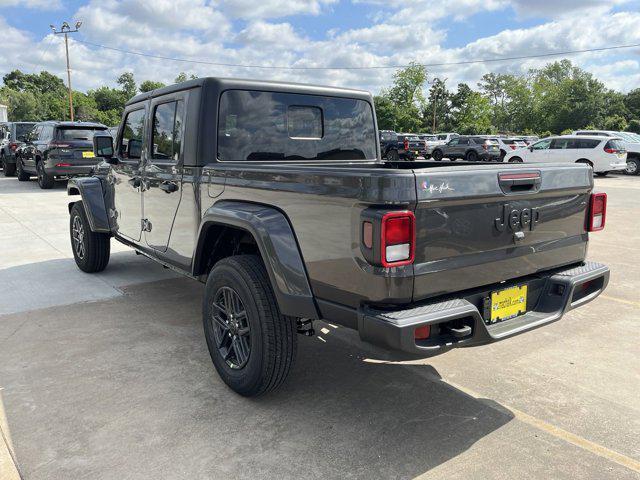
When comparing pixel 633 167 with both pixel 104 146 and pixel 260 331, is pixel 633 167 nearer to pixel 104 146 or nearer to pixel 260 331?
pixel 104 146

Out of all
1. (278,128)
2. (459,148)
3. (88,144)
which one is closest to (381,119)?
(459,148)

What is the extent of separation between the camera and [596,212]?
3.34m

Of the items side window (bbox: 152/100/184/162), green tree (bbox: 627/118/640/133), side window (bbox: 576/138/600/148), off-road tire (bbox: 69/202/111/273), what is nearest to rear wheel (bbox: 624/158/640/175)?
side window (bbox: 576/138/600/148)

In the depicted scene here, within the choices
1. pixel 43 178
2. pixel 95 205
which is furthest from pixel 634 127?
pixel 95 205

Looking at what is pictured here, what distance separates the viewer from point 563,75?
102562 mm

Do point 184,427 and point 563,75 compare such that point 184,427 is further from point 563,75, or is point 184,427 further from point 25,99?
point 563,75

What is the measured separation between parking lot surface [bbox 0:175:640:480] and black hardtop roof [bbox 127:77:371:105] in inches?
73.9

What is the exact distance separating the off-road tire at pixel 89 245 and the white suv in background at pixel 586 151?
18.1 meters

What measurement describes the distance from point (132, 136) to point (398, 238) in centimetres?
328

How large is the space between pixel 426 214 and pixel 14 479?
225 cm

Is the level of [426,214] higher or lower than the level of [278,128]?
lower

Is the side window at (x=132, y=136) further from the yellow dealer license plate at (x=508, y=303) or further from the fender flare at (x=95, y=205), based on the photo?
the yellow dealer license plate at (x=508, y=303)

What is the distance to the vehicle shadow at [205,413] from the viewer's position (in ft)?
8.52

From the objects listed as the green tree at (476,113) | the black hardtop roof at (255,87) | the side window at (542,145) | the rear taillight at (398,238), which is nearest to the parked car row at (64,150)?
the black hardtop roof at (255,87)
